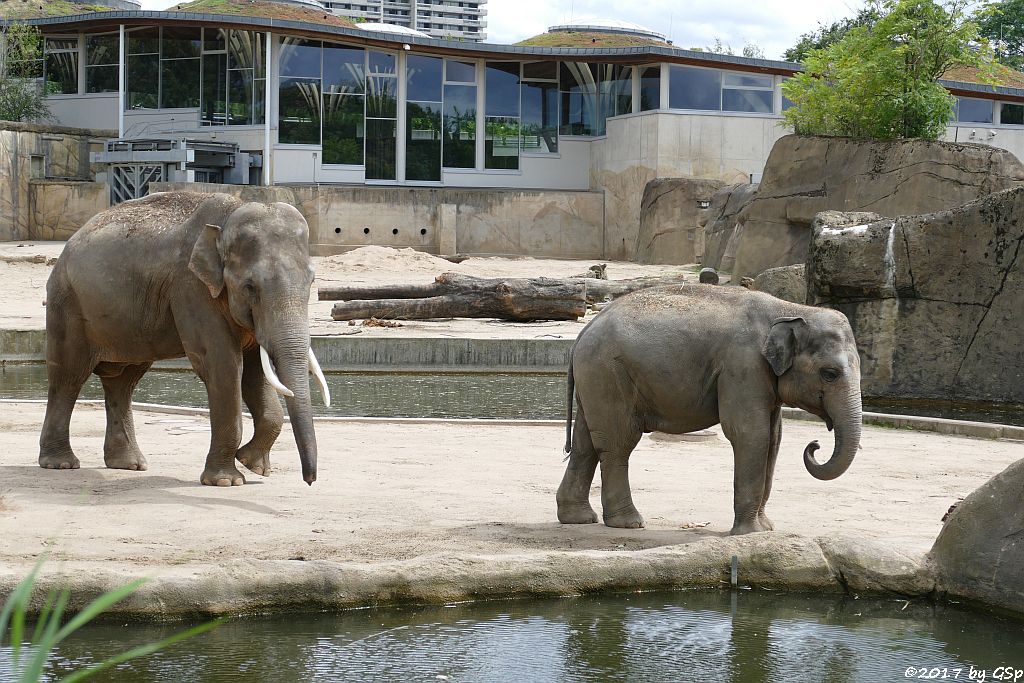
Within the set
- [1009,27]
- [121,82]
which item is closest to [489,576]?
[121,82]

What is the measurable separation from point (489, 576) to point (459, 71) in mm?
31406

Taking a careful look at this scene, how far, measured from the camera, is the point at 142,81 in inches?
1353

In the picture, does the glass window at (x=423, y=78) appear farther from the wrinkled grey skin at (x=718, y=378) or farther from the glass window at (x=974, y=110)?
the wrinkled grey skin at (x=718, y=378)

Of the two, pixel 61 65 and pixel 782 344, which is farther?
pixel 61 65

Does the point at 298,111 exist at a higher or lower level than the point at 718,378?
higher

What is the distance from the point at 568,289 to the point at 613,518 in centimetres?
1246

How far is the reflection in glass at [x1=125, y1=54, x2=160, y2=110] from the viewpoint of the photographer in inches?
1350

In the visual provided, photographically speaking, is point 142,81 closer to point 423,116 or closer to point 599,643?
point 423,116

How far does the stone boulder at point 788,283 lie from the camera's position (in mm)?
15234

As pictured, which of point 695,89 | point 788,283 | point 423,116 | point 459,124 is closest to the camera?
point 788,283

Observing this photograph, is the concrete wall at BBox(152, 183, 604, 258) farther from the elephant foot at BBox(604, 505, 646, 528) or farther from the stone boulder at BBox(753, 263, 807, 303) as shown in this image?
the elephant foot at BBox(604, 505, 646, 528)

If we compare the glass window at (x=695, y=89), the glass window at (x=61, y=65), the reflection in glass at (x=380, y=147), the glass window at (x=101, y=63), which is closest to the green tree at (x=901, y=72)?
the glass window at (x=695, y=89)

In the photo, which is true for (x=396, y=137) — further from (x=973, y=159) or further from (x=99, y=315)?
A: (x=99, y=315)

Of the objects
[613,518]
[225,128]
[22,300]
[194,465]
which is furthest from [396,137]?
[613,518]
